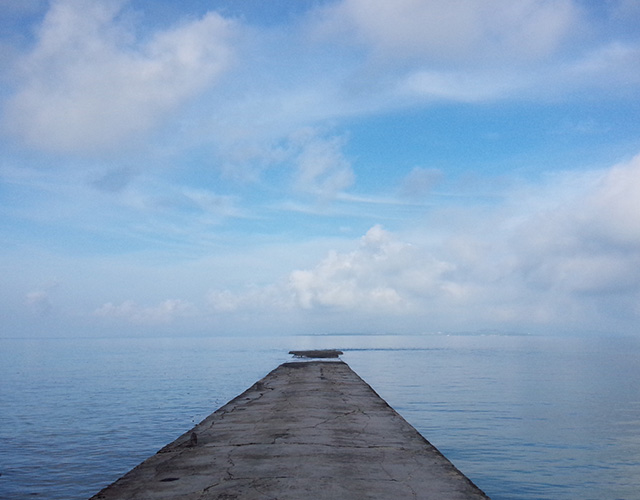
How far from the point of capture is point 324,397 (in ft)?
74.8

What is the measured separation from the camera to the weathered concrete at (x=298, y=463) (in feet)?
27.9

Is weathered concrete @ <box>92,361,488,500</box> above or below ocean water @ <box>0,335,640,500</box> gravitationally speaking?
above

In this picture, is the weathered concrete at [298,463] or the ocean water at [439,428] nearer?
the weathered concrete at [298,463]

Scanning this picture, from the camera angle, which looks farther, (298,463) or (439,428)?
(439,428)

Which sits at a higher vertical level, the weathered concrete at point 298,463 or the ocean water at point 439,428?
the weathered concrete at point 298,463

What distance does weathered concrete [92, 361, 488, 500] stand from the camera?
335 inches

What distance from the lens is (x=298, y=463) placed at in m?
10.3

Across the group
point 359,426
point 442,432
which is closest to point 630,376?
point 442,432

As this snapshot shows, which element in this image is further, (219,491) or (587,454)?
(587,454)

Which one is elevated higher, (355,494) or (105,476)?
(355,494)

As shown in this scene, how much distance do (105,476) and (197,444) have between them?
309cm

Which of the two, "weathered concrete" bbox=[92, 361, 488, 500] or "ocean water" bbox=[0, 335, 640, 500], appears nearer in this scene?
"weathered concrete" bbox=[92, 361, 488, 500]

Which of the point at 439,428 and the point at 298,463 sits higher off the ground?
the point at 298,463

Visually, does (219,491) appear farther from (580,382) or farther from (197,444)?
(580,382)
